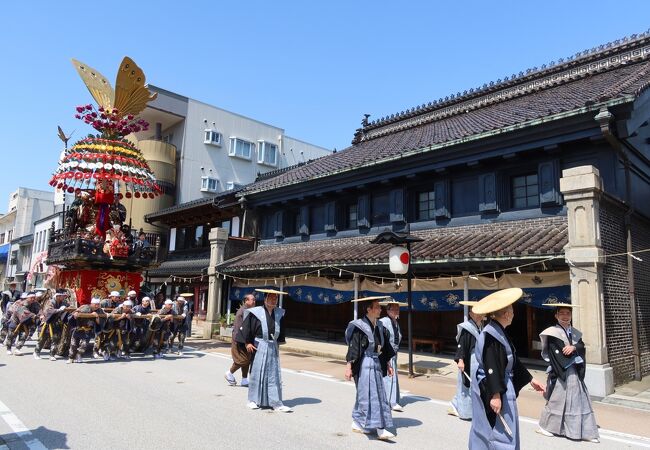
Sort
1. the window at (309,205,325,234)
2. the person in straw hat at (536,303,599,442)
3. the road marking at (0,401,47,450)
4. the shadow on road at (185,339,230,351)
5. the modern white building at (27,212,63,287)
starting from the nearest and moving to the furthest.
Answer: the road marking at (0,401,47,450), the person in straw hat at (536,303,599,442), the shadow on road at (185,339,230,351), the window at (309,205,325,234), the modern white building at (27,212,63,287)

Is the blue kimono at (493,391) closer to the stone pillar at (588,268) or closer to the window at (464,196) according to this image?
the stone pillar at (588,268)

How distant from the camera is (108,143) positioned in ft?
53.6

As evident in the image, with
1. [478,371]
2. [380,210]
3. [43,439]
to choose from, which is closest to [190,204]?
[380,210]

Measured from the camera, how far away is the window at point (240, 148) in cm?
3669

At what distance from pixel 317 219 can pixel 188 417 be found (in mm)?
13198

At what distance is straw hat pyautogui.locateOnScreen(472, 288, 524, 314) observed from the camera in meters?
4.47

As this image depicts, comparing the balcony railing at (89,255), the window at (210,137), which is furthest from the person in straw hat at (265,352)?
the window at (210,137)

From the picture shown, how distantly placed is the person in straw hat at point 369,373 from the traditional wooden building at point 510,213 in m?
5.49

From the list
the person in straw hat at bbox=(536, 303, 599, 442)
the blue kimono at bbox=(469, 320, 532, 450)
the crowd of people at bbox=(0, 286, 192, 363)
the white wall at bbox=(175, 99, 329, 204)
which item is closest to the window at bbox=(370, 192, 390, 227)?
the crowd of people at bbox=(0, 286, 192, 363)

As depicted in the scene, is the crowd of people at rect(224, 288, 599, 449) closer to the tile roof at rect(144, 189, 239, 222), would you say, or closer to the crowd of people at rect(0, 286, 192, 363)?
the crowd of people at rect(0, 286, 192, 363)

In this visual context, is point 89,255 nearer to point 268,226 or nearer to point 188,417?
point 268,226

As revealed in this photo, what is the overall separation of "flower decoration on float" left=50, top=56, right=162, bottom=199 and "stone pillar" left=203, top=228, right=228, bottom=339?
4.00m

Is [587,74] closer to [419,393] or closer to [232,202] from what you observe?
[419,393]

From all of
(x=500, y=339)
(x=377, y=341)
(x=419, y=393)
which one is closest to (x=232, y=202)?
(x=419, y=393)
